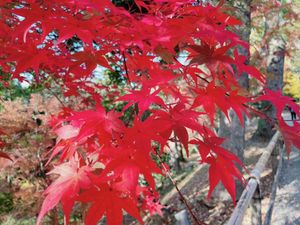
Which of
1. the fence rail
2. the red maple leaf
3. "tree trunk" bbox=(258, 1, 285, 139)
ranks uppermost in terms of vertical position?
the red maple leaf

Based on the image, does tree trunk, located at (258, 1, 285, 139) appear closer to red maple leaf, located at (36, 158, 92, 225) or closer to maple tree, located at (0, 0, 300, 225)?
maple tree, located at (0, 0, 300, 225)

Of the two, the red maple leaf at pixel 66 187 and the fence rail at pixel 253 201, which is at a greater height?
the red maple leaf at pixel 66 187

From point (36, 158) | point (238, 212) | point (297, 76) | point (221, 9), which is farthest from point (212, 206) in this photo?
point (297, 76)

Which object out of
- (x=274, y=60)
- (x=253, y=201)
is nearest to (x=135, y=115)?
(x=253, y=201)

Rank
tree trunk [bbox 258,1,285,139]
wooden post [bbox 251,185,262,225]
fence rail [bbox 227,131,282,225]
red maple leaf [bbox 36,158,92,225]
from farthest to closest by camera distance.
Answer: tree trunk [bbox 258,1,285,139]
wooden post [bbox 251,185,262,225]
fence rail [bbox 227,131,282,225]
red maple leaf [bbox 36,158,92,225]

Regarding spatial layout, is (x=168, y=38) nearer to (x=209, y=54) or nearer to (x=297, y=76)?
(x=209, y=54)

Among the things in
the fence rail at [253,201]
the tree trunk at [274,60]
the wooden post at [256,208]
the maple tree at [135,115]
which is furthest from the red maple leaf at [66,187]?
the tree trunk at [274,60]

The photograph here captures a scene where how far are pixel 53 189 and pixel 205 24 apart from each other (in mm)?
794

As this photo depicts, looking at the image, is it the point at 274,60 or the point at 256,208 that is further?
the point at 274,60

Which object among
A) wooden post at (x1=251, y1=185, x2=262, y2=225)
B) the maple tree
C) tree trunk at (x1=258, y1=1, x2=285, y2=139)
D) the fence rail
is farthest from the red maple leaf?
tree trunk at (x1=258, y1=1, x2=285, y2=139)

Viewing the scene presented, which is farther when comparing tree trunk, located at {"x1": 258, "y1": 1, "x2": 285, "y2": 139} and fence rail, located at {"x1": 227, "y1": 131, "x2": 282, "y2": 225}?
tree trunk, located at {"x1": 258, "y1": 1, "x2": 285, "y2": 139}

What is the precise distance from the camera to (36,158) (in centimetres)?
407

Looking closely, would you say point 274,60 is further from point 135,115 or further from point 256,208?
point 135,115

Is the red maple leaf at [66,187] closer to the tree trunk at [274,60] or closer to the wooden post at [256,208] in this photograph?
the wooden post at [256,208]
